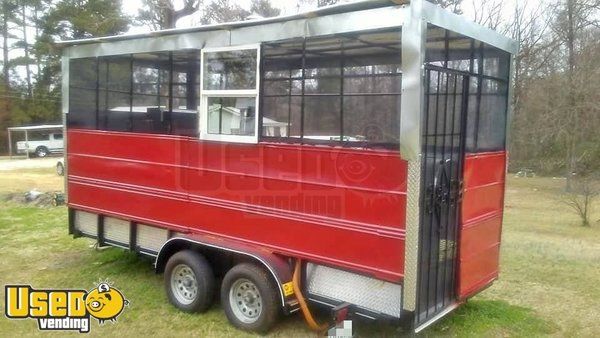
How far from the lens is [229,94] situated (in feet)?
17.0

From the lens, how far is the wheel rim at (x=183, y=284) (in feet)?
18.2

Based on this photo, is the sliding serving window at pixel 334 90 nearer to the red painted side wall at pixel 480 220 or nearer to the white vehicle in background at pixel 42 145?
the red painted side wall at pixel 480 220

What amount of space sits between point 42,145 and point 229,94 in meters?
39.3

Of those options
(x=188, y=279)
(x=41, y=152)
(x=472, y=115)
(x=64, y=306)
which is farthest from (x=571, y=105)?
(x=41, y=152)

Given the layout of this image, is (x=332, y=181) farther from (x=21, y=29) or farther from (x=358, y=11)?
(x=21, y=29)

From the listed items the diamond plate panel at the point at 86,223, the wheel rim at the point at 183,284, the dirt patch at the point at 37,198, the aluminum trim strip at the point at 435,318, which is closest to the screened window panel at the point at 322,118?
the aluminum trim strip at the point at 435,318

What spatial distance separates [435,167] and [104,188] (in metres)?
4.19

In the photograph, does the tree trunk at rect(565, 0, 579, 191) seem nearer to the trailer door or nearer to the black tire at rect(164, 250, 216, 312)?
the trailer door

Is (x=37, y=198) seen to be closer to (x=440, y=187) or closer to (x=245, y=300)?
(x=245, y=300)

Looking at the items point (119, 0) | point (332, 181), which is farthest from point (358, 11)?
point (119, 0)

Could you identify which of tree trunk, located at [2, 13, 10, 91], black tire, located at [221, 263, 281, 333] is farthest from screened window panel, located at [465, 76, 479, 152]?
tree trunk, located at [2, 13, 10, 91]

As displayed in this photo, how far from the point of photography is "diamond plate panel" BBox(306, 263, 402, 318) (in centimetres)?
425

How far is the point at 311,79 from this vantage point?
15.7ft

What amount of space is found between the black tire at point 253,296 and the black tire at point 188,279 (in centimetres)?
27
